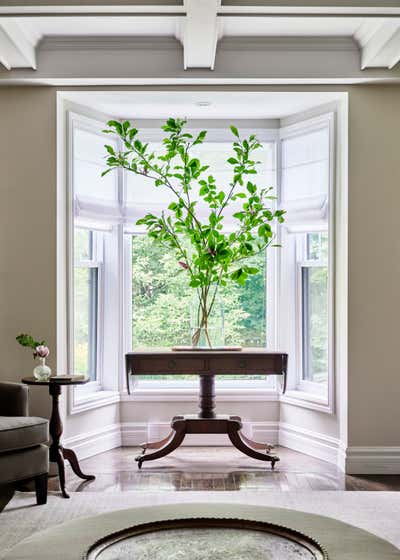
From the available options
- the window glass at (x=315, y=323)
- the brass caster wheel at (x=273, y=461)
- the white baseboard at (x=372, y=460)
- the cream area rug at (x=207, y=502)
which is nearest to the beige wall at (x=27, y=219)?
the cream area rug at (x=207, y=502)

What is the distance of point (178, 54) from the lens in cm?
495

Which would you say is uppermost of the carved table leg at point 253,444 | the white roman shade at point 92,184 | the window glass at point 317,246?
the white roman shade at point 92,184

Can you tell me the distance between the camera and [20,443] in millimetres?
4070

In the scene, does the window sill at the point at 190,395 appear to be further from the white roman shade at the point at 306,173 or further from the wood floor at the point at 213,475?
the white roman shade at the point at 306,173

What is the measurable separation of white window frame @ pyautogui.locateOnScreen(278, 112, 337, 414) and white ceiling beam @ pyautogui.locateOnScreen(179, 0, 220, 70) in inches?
42.8

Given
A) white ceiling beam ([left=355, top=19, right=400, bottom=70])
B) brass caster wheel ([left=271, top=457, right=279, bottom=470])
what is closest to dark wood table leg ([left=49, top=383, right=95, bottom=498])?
brass caster wheel ([left=271, top=457, right=279, bottom=470])

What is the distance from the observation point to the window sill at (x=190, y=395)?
5988 millimetres

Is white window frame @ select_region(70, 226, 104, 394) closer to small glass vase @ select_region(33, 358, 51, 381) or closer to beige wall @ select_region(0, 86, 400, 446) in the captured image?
beige wall @ select_region(0, 86, 400, 446)

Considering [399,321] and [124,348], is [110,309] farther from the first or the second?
→ [399,321]

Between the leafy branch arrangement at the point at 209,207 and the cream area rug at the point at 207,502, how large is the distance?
1240 mm

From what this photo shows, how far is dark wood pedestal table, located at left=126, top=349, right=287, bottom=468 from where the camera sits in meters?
5.11

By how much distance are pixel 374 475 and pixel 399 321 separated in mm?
1057

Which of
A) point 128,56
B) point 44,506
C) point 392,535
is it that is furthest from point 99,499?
point 128,56

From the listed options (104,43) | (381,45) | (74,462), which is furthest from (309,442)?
(104,43)
